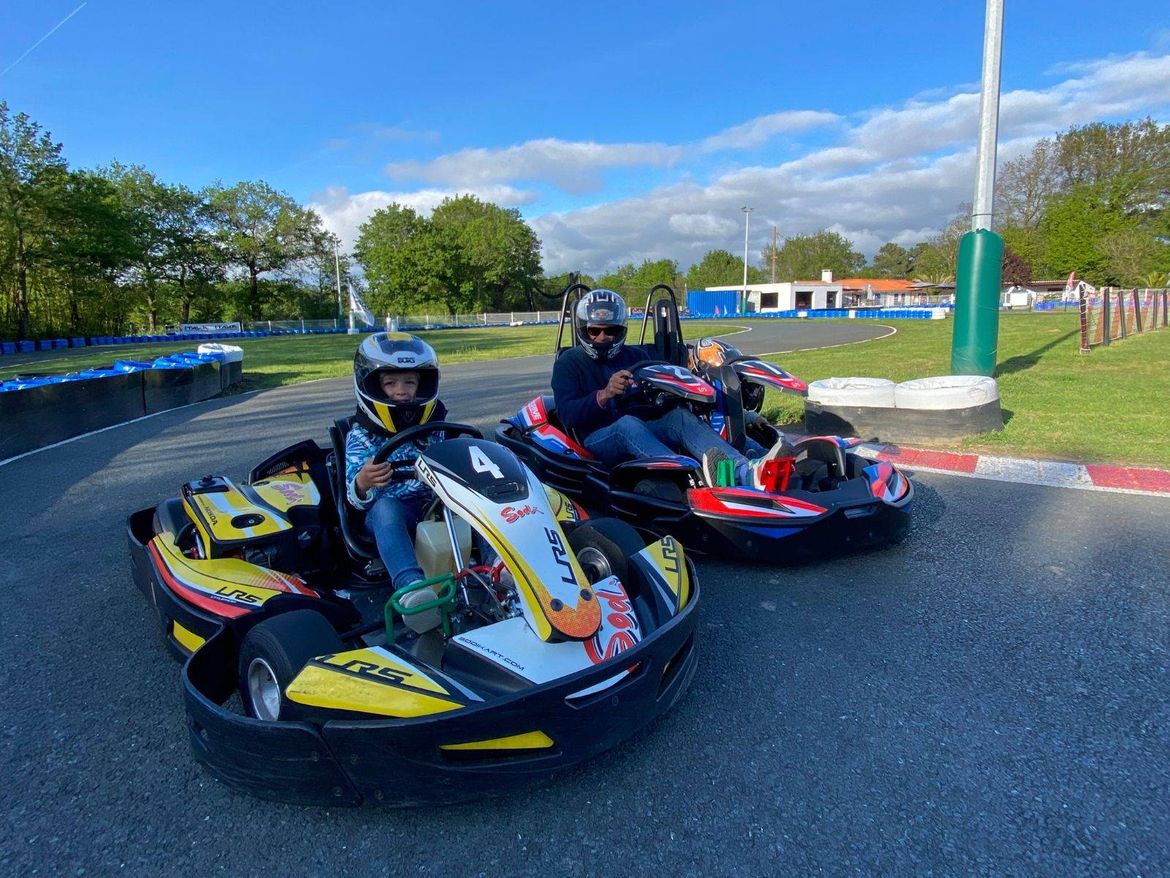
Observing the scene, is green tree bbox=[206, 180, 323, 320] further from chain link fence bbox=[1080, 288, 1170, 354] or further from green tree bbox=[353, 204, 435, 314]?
chain link fence bbox=[1080, 288, 1170, 354]

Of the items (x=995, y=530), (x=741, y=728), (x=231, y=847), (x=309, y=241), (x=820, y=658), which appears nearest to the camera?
(x=231, y=847)

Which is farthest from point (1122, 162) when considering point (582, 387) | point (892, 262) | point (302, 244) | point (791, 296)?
point (582, 387)

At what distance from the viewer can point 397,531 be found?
9.48 feet

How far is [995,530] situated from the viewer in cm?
405

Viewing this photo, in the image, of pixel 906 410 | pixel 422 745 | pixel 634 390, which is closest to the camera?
pixel 422 745

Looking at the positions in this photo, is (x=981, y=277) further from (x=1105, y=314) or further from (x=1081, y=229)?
(x=1081, y=229)

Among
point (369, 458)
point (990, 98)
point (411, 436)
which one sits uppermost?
point (990, 98)

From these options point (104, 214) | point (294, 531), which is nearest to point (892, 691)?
point (294, 531)

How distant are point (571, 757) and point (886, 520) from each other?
2200 millimetres

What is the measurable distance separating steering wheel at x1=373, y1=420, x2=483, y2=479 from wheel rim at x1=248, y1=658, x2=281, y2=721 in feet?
3.19

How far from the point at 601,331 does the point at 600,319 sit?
98 millimetres

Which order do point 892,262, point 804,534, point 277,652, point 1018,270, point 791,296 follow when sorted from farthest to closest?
point 892,262
point 1018,270
point 791,296
point 804,534
point 277,652

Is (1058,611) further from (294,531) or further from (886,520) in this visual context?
(294,531)

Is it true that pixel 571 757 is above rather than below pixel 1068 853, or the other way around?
above
